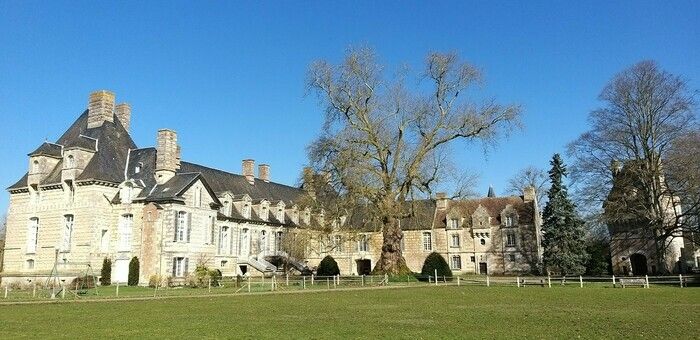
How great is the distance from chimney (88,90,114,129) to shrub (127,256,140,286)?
475 inches

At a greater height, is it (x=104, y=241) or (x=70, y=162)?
(x=70, y=162)

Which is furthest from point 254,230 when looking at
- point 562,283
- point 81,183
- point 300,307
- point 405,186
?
point 300,307

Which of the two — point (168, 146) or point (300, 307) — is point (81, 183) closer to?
point (168, 146)

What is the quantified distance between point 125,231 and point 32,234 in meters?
7.64

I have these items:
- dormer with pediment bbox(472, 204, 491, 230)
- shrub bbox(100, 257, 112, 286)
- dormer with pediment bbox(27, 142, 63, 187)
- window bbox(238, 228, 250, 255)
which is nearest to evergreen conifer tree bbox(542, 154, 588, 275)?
dormer with pediment bbox(472, 204, 491, 230)

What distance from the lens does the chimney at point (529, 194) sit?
53.6 metres

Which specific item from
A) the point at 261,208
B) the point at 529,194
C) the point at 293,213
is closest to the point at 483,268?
the point at 529,194

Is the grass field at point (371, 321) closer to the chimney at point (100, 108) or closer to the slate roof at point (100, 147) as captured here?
the slate roof at point (100, 147)

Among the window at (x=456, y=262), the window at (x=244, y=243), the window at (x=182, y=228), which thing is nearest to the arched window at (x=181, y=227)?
the window at (x=182, y=228)

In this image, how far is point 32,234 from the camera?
130ft

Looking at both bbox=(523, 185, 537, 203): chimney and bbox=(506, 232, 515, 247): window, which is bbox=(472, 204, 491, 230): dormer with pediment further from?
bbox=(523, 185, 537, 203): chimney

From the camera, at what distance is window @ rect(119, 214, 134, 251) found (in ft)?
124

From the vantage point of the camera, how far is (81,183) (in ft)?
124

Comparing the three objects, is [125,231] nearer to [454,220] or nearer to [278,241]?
[278,241]
